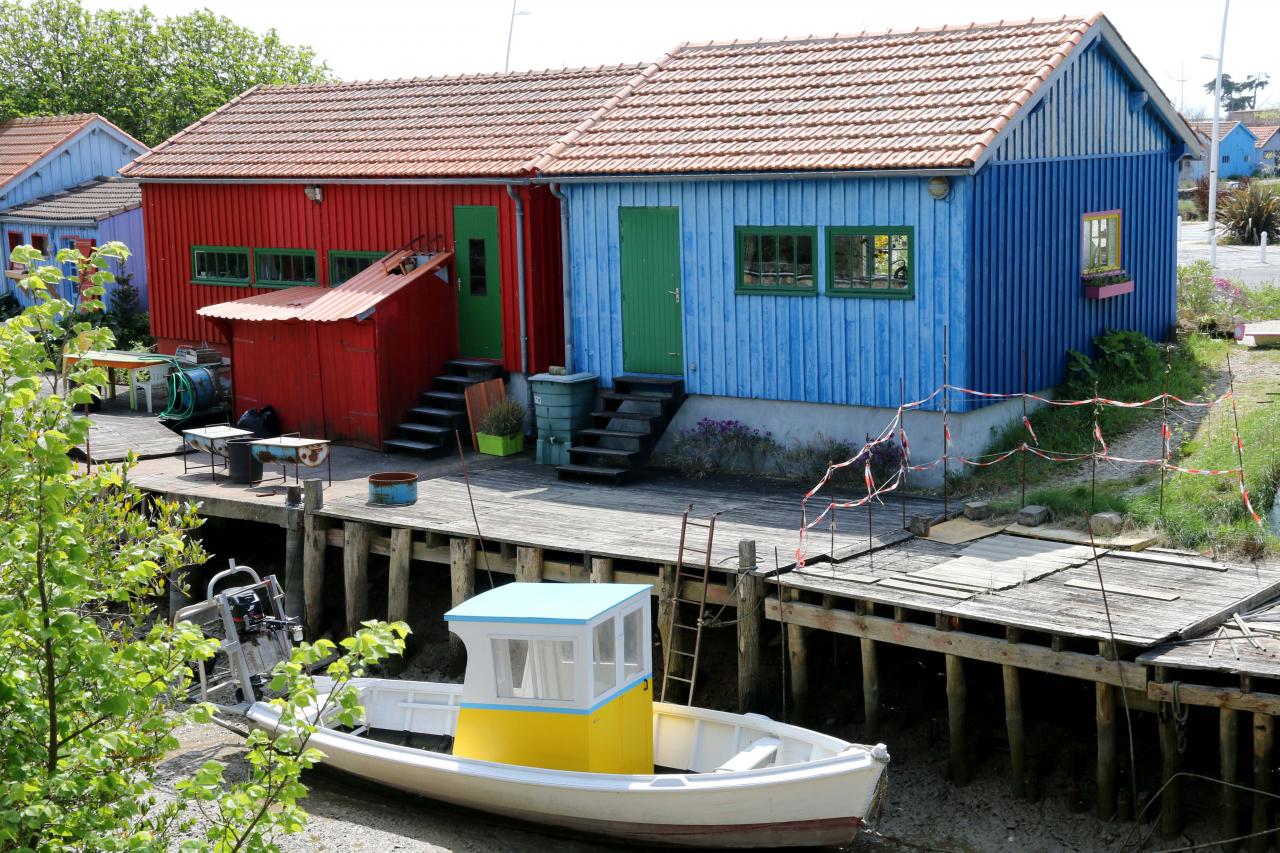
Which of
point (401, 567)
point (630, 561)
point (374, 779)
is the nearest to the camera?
point (374, 779)

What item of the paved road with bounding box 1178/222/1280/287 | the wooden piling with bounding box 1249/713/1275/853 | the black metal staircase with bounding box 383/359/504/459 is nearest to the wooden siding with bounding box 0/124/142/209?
the black metal staircase with bounding box 383/359/504/459

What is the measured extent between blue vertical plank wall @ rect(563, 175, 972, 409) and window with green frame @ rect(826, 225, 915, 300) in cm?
9

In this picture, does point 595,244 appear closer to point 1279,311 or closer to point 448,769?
point 448,769

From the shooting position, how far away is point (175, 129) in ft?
146

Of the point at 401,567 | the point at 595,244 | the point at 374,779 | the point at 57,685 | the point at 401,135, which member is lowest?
the point at 374,779

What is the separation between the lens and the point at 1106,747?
1185 cm

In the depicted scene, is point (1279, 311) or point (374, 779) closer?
point (374, 779)

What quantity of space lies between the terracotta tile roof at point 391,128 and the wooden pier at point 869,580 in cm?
476

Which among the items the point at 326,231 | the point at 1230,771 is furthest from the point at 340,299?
the point at 1230,771

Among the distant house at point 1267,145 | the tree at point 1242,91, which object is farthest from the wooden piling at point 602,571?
the tree at point 1242,91

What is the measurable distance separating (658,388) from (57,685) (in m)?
12.1

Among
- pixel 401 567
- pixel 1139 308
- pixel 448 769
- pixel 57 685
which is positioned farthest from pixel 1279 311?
pixel 57 685

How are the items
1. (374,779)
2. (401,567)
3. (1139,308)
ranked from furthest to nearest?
1. (1139,308)
2. (401,567)
3. (374,779)

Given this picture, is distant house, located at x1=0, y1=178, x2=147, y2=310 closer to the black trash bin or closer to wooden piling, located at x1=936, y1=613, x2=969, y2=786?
the black trash bin
